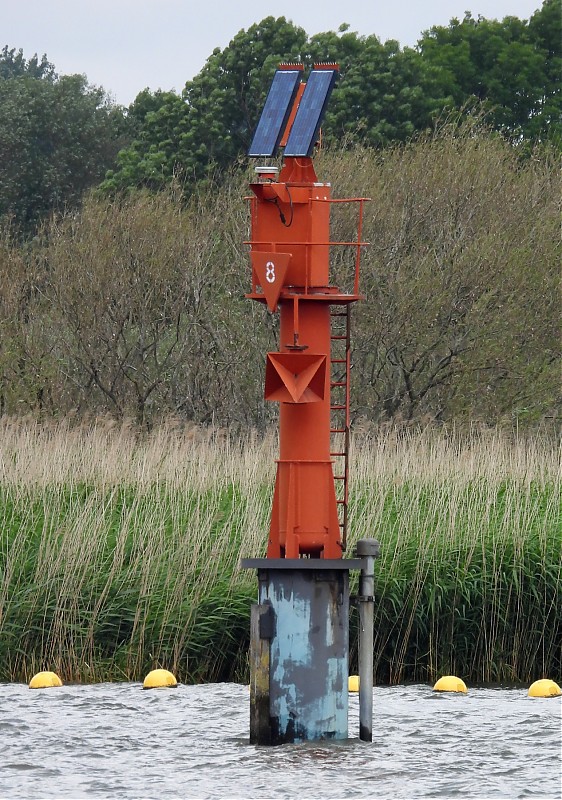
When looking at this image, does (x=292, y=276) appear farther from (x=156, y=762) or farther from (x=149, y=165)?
(x=149, y=165)

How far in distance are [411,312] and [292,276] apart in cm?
1346

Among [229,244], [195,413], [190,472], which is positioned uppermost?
[229,244]

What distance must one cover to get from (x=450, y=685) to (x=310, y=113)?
4.81 meters

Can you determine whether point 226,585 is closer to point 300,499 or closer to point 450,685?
point 450,685

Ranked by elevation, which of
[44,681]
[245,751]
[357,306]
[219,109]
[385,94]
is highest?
[385,94]

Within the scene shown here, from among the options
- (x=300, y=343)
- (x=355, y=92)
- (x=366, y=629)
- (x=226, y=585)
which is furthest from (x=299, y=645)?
(x=355, y=92)

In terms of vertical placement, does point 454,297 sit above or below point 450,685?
above

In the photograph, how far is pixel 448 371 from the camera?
73.6 feet

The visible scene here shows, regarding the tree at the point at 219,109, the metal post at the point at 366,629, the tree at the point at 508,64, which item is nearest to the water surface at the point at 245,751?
the metal post at the point at 366,629

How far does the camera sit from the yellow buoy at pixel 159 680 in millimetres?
11406

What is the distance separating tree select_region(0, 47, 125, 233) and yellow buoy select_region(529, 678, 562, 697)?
32745mm

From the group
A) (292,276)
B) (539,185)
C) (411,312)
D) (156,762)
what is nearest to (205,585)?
(156,762)

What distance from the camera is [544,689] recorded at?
1124 centimetres

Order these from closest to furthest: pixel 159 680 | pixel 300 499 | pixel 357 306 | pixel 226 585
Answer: pixel 300 499 → pixel 159 680 → pixel 226 585 → pixel 357 306
